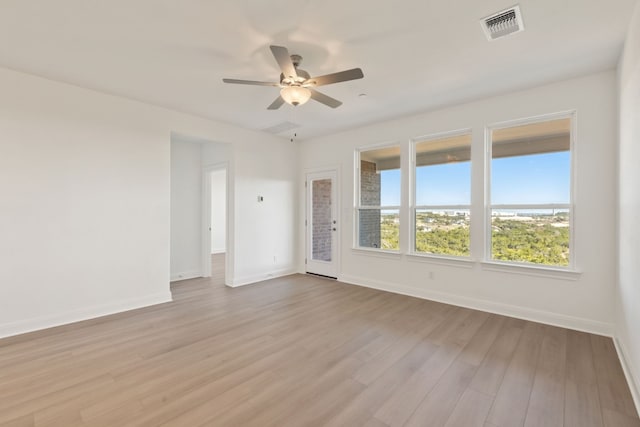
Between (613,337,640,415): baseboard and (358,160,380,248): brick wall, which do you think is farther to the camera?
(358,160,380,248): brick wall

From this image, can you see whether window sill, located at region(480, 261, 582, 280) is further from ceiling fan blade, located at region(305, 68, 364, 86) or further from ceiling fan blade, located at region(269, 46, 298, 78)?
ceiling fan blade, located at region(269, 46, 298, 78)

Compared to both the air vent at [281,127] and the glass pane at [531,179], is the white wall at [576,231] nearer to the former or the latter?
the glass pane at [531,179]

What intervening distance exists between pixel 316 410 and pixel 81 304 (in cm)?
334

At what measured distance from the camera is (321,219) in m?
6.07

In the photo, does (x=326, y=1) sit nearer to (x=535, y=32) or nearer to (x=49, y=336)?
(x=535, y=32)

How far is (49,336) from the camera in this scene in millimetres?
3123

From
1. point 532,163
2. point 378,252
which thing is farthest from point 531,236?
point 378,252

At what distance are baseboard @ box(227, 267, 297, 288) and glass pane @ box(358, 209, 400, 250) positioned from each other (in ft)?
5.64

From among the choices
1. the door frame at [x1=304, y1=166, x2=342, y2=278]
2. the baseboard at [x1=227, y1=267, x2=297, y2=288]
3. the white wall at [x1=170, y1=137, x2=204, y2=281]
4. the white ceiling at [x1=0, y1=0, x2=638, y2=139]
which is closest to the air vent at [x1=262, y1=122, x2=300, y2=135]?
the door frame at [x1=304, y1=166, x2=342, y2=278]

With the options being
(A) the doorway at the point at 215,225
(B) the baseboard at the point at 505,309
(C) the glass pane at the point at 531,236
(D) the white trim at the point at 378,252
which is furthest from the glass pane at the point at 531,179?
(A) the doorway at the point at 215,225

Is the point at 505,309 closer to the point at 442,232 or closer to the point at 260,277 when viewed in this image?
the point at 442,232

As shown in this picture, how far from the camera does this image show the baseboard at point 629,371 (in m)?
2.05

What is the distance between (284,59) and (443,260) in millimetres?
3528

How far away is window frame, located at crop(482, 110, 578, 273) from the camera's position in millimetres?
3375
